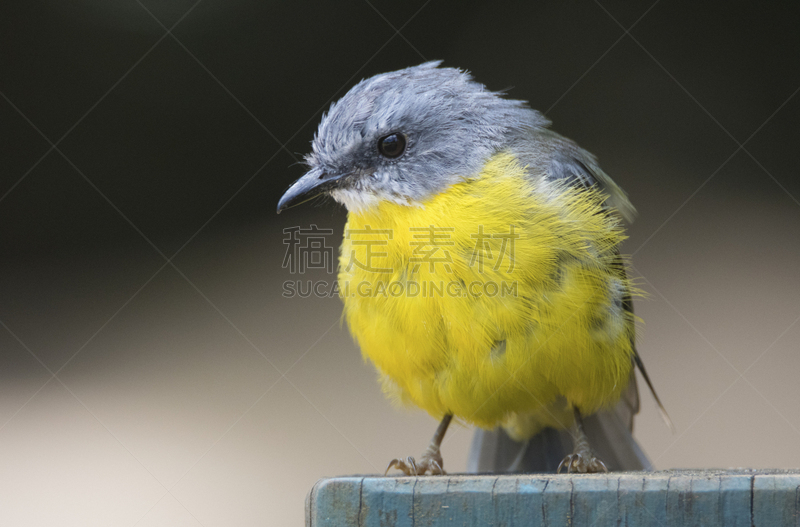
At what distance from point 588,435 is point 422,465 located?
961 millimetres

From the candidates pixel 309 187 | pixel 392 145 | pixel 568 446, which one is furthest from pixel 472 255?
pixel 568 446

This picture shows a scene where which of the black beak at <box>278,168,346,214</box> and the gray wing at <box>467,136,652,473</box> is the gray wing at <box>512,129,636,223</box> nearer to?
the gray wing at <box>467,136,652,473</box>

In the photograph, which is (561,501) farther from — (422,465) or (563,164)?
(563,164)

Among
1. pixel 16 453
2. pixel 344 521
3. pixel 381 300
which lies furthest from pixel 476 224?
pixel 16 453

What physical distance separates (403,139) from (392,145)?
6cm

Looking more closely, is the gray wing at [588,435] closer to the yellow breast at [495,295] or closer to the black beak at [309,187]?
the yellow breast at [495,295]

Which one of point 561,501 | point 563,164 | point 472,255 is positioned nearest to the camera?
point 561,501

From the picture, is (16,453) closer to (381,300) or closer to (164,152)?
(164,152)

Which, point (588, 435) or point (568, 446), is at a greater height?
point (588, 435)

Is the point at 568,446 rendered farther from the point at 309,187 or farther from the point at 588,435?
the point at 309,187

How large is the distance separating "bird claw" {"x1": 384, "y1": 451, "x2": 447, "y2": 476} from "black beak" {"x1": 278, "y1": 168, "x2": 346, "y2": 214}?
1.18m

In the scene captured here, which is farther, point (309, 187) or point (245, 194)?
point (245, 194)

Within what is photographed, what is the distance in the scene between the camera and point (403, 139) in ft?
9.59

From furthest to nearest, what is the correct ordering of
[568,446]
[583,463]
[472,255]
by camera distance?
[568,446]
[583,463]
[472,255]
